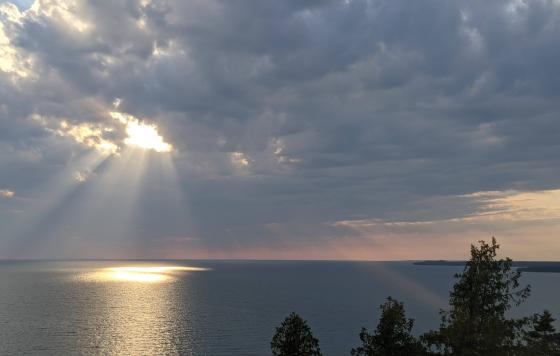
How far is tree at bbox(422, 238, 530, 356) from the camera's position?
30281 mm

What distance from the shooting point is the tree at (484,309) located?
30281mm

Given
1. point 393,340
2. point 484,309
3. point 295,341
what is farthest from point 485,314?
point 295,341

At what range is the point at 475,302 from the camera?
3228cm

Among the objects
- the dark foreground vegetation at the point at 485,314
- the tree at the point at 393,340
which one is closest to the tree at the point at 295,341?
the tree at the point at 393,340

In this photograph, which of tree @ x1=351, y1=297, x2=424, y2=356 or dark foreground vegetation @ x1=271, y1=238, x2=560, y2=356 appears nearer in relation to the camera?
dark foreground vegetation @ x1=271, y1=238, x2=560, y2=356

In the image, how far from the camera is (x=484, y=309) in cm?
3212

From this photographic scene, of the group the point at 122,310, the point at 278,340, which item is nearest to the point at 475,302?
the point at 278,340

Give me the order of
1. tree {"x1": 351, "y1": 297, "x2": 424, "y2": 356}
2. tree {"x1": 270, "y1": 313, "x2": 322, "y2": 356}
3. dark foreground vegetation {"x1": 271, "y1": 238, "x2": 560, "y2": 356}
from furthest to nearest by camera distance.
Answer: tree {"x1": 270, "y1": 313, "x2": 322, "y2": 356}, tree {"x1": 351, "y1": 297, "x2": 424, "y2": 356}, dark foreground vegetation {"x1": 271, "y1": 238, "x2": 560, "y2": 356}

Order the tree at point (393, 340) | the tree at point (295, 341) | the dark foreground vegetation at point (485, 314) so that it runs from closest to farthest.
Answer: the dark foreground vegetation at point (485, 314) → the tree at point (393, 340) → the tree at point (295, 341)

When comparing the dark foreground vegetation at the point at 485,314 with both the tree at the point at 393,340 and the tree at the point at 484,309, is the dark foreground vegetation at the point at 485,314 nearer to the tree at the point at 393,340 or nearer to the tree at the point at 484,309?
the tree at the point at 484,309

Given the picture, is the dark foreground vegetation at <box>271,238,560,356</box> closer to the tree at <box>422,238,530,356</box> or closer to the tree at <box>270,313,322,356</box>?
the tree at <box>422,238,530,356</box>

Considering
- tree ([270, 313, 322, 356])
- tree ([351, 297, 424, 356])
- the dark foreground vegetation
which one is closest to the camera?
the dark foreground vegetation

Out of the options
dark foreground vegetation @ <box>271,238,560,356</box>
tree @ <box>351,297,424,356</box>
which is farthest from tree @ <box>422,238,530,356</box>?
tree @ <box>351,297,424,356</box>

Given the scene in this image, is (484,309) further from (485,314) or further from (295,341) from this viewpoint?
(295,341)
